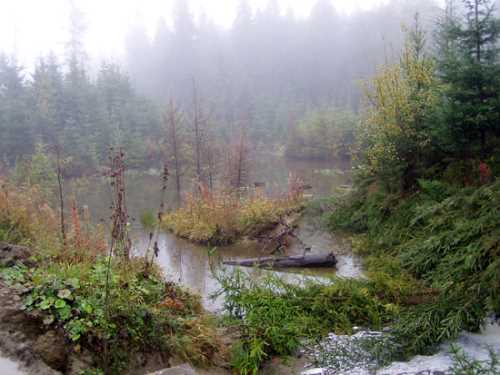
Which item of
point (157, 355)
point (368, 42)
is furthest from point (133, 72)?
point (157, 355)

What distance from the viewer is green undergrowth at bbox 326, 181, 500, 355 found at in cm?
398

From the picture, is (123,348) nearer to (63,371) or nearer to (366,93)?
(63,371)

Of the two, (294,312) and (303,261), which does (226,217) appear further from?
(294,312)

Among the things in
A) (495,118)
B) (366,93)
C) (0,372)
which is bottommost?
(0,372)

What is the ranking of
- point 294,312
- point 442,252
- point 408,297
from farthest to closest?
point 442,252 → point 408,297 → point 294,312

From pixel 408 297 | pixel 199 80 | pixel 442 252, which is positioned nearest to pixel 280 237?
pixel 442 252

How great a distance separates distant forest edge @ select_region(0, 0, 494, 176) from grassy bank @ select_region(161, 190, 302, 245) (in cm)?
602

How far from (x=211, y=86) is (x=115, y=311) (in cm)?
4461

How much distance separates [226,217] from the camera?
10.3 m

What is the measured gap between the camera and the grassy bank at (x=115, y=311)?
3.72 meters

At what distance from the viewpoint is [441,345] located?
3994 millimetres

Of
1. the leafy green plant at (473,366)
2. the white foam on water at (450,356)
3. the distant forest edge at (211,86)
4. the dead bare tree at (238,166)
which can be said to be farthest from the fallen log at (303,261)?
the distant forest edge at (211,86)

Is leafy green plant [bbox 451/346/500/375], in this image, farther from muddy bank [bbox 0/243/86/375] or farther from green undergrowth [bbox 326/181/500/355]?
muddy bank [bbox 0/243/86/375]

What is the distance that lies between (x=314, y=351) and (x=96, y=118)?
2638 cm
